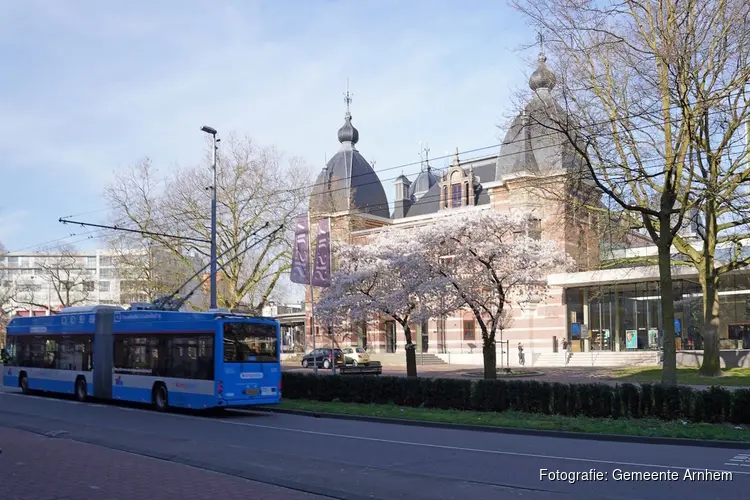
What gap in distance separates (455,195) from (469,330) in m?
12.7

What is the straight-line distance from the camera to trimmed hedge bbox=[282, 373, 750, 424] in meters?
16.9

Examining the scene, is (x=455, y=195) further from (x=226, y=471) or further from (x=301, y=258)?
(x=226, y=471)

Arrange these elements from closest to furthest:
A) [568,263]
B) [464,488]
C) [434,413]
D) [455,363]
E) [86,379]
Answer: [464,488] → [434,413] → [86,379] → [568,263] → [455,363]

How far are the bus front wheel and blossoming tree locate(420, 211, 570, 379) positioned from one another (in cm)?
1126

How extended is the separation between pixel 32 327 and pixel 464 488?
26379 mm

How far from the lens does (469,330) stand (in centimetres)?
5931

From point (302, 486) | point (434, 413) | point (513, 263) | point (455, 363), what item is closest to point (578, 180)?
point (513, 263)

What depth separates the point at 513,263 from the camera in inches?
1123

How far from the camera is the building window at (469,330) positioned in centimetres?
5894

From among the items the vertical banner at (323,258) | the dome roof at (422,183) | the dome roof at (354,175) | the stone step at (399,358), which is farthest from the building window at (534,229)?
the dome roof at (422,183)

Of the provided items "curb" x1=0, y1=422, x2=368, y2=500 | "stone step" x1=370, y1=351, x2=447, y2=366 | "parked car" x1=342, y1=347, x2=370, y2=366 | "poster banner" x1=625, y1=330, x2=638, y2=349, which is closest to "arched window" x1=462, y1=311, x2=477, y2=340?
"stone step" x1=370, y1=351, x2=447, y2=366

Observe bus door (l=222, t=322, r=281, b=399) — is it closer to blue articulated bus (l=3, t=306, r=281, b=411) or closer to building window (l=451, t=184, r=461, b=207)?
blue articulated bus (l=3, t=306, r=281, b=411)

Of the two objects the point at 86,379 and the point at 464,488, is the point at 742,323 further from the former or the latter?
the point at 464,488

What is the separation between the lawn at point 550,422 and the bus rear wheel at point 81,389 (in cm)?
964
